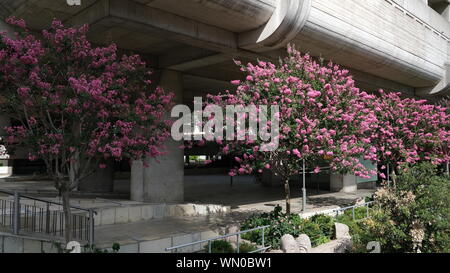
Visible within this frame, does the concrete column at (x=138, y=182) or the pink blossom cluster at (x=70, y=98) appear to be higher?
the pink blossom cluster at (x=70, y=98)

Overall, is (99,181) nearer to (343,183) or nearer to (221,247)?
(221,247)

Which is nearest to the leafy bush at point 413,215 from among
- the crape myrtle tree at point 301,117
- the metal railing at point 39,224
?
the crape myrtle tree at point 301,117

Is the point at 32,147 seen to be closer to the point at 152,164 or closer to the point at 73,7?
the point at 73,7

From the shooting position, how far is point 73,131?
7.77 meters

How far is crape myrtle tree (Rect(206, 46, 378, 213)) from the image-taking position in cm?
1025

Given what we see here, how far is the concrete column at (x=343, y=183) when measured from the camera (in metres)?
24.8

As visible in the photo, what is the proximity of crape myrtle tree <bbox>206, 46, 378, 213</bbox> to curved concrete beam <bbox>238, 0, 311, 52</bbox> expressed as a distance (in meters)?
1.99

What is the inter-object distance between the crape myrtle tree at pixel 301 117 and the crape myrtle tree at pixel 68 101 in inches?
123

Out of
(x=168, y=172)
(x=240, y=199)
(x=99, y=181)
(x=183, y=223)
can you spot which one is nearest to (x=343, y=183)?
(x=240, y=199)

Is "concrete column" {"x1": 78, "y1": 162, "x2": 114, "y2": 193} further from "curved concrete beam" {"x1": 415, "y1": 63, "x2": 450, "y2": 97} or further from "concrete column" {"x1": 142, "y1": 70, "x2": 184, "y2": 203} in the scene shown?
"curved concrete beam" {"x1": 415, "y1": 63, "x2": 450, "y2": 97}

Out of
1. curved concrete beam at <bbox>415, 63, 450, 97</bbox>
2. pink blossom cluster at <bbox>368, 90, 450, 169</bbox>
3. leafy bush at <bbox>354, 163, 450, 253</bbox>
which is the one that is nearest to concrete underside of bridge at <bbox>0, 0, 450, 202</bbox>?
curved concrete beam at <bbox>415, 63, 450, 97</bbox>

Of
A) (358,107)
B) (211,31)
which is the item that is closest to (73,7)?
(211,31)

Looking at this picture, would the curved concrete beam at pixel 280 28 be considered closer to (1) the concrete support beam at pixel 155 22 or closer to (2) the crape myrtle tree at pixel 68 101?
(1) the concrete support beam at pixel 155 22

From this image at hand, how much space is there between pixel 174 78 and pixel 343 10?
7710 mm
